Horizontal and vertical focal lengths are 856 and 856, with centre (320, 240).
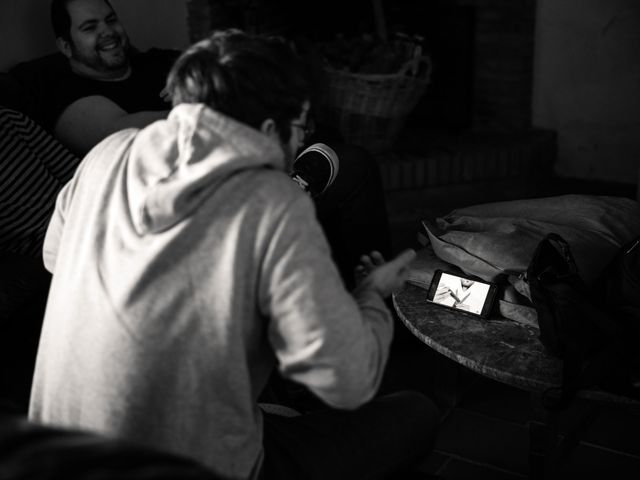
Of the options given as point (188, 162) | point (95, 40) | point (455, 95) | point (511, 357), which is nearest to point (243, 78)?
point (188, 162)

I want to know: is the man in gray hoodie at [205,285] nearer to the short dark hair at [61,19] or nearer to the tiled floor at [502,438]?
the tiled floor at [502,438]

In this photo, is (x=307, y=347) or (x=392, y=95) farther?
(x=392, y=95)

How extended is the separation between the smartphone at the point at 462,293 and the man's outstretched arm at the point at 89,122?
3.32ft

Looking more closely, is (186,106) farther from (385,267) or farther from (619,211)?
(619,211)

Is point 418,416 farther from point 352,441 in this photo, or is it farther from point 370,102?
point 370,102

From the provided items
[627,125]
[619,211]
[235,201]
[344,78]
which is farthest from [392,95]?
[235,201]

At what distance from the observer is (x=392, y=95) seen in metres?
3.09

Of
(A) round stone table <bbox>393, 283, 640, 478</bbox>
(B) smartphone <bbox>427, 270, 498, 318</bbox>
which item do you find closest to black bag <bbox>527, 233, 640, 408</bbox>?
(A) round stone table <bbox>393, 283, 640, 478</bbox>

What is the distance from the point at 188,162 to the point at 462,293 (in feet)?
2.58

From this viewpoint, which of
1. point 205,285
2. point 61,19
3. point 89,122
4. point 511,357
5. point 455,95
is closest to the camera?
point 205,285

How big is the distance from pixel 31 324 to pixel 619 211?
47.8 inches

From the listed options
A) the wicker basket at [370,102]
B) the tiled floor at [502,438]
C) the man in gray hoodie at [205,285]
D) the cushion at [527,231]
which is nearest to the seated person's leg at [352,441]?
the man in gray hoodie at [205,285]

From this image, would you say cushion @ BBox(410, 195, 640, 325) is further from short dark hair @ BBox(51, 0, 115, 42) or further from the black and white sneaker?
short dark hair @ BBox(51, 0, 115, 42)

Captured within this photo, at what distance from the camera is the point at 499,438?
1905mm
